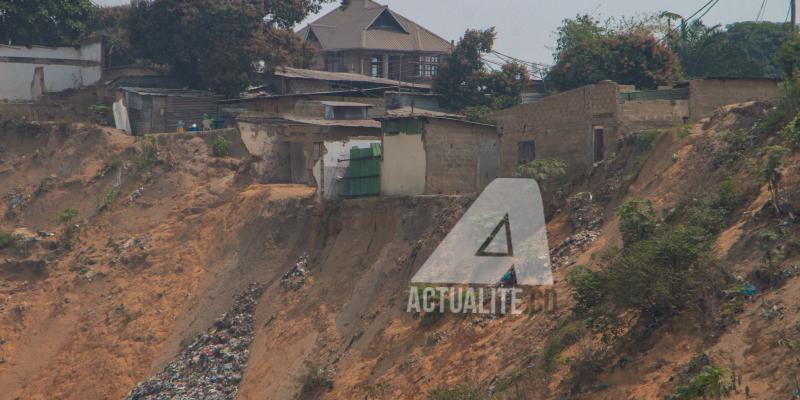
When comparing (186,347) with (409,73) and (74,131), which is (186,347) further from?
(409,73)

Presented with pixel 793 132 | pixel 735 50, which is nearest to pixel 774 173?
pixel 793 132

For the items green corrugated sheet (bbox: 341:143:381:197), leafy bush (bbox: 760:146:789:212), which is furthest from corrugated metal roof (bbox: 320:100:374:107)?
leafy bush (bbox: 760:146:789:212)

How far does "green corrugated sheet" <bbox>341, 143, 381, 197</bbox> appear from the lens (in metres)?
26.3

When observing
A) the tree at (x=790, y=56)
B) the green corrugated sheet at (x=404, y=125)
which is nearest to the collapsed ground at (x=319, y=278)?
the tree at (x=790, y=56)

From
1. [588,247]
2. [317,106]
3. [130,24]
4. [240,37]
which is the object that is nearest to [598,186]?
[588,247]

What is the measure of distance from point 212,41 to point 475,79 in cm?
844

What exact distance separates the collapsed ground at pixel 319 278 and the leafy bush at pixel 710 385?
198 millimetres

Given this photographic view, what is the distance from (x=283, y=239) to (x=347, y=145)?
2.86 meters

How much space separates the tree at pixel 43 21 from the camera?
125 ft

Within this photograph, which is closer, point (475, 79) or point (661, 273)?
point (661, 273)

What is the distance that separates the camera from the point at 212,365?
23.9 metres

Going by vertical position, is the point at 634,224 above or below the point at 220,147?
below

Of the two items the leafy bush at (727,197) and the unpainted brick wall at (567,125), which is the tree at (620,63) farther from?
the leafy bush at (727,197)

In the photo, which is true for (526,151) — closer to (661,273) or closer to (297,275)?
(297,275)
